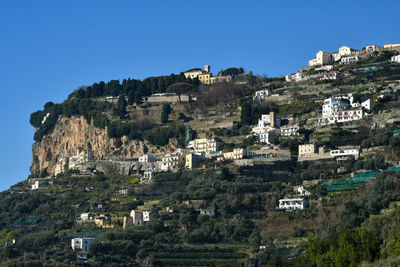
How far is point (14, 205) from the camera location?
250ft

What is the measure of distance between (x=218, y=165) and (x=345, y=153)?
10581mm

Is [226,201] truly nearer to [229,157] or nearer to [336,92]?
[229,157]

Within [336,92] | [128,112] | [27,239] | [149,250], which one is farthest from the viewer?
[128,112]

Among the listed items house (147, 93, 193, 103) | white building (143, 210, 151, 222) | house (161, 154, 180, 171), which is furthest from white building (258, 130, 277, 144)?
house (147, 93, 193, 103)

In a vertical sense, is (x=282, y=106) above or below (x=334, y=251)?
above

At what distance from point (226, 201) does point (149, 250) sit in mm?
8470

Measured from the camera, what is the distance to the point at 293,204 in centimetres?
6462

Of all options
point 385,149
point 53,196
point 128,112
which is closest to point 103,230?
point 53,196

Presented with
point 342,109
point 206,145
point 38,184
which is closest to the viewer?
point 342,109

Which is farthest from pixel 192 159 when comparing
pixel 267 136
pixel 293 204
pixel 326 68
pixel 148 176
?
pixel 326 68

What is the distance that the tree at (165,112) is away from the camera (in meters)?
88.6

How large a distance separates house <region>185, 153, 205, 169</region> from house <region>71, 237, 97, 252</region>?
15969mm

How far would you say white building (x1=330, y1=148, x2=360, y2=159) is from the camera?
69375mm

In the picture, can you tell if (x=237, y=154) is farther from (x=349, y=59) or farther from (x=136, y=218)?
(x=349, y=59)
